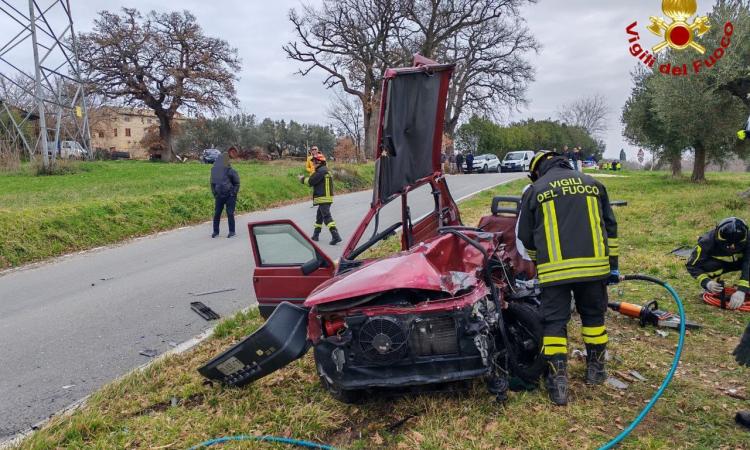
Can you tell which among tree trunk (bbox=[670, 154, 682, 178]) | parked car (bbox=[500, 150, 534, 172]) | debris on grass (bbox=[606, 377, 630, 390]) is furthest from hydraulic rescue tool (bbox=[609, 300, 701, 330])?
parked car (bbox=[500, 150, 534, 172])

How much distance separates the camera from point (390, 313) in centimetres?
289

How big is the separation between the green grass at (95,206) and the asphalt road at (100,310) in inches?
28.9

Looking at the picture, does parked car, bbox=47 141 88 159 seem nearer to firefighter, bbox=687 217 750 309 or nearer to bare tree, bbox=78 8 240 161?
bare tree, bbox=78 8 240 161

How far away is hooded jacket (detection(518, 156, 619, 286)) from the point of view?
324 centimetres

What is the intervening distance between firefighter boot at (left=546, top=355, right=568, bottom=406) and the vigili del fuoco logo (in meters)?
8.53

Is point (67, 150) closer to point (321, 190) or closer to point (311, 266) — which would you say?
point (321, 190)

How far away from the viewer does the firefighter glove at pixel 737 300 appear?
4.84m

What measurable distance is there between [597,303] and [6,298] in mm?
6906

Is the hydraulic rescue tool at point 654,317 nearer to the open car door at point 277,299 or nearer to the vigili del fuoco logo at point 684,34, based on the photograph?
the open car door at point 277,299

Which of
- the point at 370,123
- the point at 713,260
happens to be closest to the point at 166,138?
the point at 370,123

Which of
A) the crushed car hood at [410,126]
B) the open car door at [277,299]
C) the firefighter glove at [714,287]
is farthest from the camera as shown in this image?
the firefighter glove at [714,287]

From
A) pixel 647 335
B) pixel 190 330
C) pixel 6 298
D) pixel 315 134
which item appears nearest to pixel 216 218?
pixel 6 298

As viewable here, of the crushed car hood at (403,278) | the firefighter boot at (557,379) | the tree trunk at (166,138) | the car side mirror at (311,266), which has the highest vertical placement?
the tree trunk at (166,138)

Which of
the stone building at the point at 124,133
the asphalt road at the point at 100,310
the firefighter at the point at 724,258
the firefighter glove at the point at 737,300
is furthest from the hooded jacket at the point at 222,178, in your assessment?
the stone building at the point at 124,133
